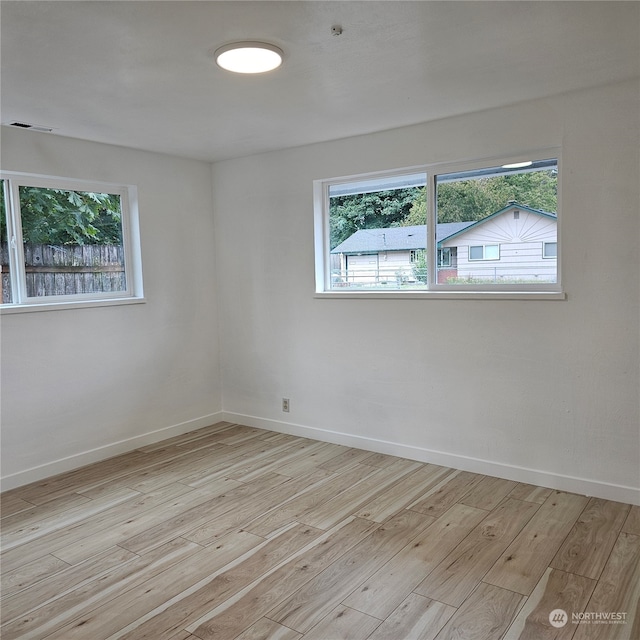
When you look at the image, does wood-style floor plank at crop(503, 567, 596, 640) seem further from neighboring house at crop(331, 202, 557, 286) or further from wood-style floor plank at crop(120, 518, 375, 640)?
neighboring house at crop(331, 202, 557, 286)

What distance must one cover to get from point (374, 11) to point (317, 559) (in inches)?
96.8

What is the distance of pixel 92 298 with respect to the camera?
4164 mm

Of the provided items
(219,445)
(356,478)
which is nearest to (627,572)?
(356,478)

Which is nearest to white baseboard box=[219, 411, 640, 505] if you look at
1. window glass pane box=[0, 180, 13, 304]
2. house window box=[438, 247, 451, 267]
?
house window box=[438, 247, 451, 267]

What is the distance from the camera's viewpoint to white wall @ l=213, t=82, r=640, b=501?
308 centimetres

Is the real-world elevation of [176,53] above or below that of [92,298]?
above

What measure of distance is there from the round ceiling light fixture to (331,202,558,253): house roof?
174cm

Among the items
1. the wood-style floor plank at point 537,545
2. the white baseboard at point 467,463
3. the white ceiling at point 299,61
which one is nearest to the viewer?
the white ceiling at point 299,61

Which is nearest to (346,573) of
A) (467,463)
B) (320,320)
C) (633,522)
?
(467,463)

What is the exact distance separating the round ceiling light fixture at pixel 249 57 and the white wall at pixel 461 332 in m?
1.54

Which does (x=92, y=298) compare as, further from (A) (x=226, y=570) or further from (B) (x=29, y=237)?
(A) (x=226, y=570)

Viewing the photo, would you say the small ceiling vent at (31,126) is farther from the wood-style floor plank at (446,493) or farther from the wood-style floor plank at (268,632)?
the wood-style floor plank at (446,493)

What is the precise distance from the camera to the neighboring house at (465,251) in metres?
3.41

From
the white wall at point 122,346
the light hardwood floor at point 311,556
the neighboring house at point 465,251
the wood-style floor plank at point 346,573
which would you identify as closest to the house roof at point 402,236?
the neighboring house at point 465,251
